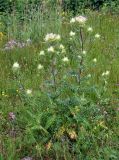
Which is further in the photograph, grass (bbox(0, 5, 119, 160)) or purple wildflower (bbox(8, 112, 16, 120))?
purple wildflower (bbox(8, 112, 16, 120))

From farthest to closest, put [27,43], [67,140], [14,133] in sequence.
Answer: [27,43] → [14,133] → [67,140]

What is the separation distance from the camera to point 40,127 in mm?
4145

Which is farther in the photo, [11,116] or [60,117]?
[11,116]

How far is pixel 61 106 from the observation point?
426 centimetres

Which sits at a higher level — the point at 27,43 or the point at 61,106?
the point at 61,106

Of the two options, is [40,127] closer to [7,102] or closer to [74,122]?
[74,122]

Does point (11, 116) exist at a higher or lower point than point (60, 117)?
lower

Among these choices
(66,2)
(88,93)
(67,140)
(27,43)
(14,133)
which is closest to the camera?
(67,140)

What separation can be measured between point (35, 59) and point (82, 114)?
6.98 feet

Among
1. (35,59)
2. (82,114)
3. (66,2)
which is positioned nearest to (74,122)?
(82,114)

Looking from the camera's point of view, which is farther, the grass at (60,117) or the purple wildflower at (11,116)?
the purple wildflower at (11,116)

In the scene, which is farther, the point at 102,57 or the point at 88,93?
the point at 102,57

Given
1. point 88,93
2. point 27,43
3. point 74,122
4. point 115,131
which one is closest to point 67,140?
point 74,122

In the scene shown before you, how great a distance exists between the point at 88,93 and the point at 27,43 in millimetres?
2368
